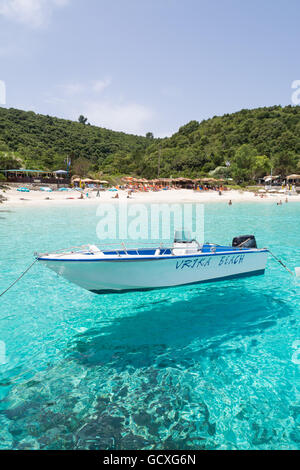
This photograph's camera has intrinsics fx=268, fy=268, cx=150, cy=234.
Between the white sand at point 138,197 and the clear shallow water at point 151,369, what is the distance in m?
35.2

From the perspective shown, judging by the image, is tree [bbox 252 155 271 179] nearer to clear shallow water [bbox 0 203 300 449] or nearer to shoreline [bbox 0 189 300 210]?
shoreline [bbox 0 189 300 210]

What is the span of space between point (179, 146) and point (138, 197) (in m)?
74.5

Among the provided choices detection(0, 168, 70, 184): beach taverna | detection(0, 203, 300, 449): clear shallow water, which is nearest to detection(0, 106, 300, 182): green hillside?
detection(0, 168, 70, 184): beach taverna

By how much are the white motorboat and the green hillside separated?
188 feet

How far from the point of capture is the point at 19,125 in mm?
97062

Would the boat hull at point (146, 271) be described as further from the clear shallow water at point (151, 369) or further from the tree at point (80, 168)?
the tree at point (80, 168)

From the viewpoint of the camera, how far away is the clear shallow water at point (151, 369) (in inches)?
146

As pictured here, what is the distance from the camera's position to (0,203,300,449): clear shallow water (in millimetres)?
3717

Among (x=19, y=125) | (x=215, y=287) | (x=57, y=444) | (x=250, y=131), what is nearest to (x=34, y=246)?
Result: (x=215, y=287)

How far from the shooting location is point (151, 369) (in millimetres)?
4957

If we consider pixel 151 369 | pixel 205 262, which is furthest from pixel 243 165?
pixel 151 369

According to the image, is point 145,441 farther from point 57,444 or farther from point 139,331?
point 139,331
